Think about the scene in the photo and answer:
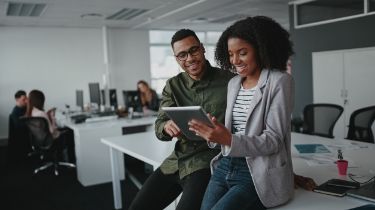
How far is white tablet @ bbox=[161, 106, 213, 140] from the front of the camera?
1.42m

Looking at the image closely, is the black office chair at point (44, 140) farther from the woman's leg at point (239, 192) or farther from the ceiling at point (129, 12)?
the woman's leg at point (239, 192)

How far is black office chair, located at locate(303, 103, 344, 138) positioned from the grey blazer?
2293 millimetres

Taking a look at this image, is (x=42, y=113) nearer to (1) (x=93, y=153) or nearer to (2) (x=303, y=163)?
(1) (x=93, y=153)

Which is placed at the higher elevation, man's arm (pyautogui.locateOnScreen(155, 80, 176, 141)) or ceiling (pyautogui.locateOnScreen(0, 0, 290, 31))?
ceiling (pyautogui.locateOnScreen(0, 0, 290, 31))

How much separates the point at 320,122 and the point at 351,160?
5.13 feet

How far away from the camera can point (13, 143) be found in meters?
6.42

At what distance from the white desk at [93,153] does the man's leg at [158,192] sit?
9.22 ft

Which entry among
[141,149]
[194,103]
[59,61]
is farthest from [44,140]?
[59,61]

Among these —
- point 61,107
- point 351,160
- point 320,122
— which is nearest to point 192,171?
point 351,160

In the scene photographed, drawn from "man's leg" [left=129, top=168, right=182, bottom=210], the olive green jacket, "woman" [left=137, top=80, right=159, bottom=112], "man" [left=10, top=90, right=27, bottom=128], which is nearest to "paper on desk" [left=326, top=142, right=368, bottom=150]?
the olive green jacket

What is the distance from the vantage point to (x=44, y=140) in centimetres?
526

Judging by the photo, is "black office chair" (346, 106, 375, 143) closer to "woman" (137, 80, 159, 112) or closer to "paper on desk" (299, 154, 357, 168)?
"paper on desk" (299, 154, 357, 168)

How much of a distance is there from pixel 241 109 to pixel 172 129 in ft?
1.34

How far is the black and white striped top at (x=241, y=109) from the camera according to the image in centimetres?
161
